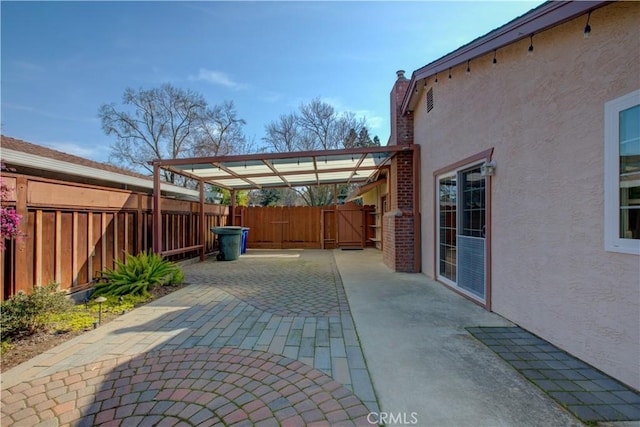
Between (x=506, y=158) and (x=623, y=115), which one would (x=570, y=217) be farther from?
(x=506, y=158)

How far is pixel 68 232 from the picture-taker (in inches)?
187

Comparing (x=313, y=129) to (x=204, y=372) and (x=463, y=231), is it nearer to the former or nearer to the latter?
(x=463, y=231)

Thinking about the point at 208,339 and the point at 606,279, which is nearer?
the point at 606,279

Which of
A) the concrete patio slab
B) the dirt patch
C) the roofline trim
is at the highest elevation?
the roofline trim

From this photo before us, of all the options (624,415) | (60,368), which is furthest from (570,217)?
(60,368)

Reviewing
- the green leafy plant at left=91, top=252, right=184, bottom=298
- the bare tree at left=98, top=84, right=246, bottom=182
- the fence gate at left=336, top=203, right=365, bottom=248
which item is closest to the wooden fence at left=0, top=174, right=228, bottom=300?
the green leafy plant at left=91, top=252, right=184, bottom=298

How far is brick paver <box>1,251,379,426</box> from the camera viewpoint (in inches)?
80.0

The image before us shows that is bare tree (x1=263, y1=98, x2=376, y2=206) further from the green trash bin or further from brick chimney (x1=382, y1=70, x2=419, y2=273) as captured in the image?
brick chimney (x1=382, y1=70, x2=419, y2=273)

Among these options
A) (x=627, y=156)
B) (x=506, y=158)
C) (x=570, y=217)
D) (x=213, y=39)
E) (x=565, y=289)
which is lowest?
(x=565, y=289)

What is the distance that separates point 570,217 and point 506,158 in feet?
4.10

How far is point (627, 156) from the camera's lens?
2414 millimetres

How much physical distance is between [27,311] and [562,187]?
20.4 ft

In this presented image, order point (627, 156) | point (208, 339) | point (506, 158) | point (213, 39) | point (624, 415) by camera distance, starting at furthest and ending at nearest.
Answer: point (213, 39), point (506, 158), point (208, 339), point (627, 156), point (624, 415)

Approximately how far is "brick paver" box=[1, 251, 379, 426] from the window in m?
2.48
